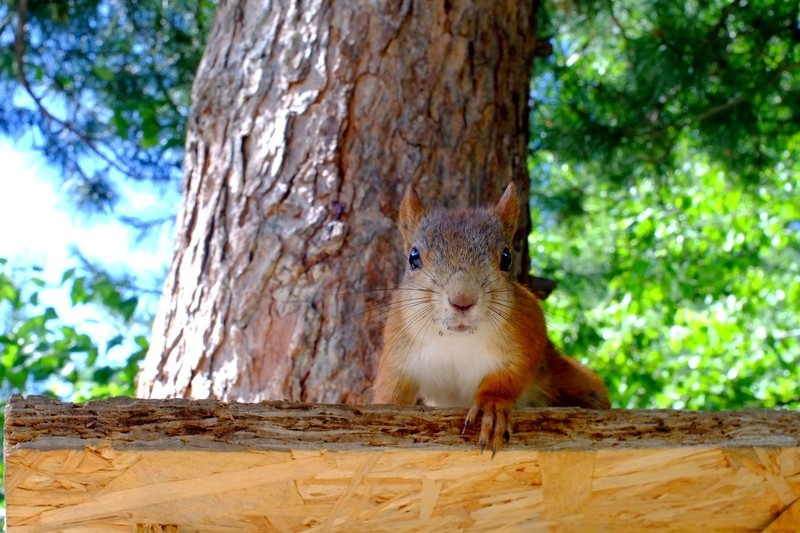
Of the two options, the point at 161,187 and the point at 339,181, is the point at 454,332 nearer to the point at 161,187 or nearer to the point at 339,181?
the point at 339,181

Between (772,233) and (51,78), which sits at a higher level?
(51,78)

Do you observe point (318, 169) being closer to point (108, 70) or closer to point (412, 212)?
point (412, 212)

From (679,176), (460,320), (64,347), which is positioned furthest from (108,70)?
(679,176)

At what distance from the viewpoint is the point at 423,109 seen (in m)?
2.25

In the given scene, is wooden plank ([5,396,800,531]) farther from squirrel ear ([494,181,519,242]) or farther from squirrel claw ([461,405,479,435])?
squirrel ear ([494,181,519,242])

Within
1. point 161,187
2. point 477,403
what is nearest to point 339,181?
point 477,403

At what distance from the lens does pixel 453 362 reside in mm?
1748

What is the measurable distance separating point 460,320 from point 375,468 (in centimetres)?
41

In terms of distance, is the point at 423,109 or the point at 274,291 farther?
the point at 423,109

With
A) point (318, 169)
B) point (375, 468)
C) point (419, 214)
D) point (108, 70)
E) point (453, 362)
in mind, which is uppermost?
point (108, 70)

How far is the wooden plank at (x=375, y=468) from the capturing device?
112 centimetres

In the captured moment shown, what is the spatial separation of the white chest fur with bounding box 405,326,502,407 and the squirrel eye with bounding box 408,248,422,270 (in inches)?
5.8

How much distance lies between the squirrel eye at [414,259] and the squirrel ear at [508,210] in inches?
8.1

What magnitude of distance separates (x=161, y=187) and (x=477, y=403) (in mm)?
3204
